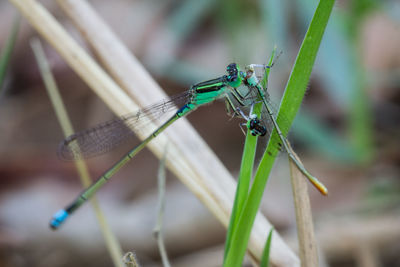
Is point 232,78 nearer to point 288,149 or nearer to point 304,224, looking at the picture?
point 288,149

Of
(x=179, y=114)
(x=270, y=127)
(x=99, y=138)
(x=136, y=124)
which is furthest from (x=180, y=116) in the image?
(x=99, y=138)

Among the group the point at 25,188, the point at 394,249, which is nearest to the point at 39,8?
the point at 25,188

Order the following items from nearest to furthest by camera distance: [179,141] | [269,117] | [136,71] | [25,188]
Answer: [269,117]
[179,141]
[136,71]
[25,188]

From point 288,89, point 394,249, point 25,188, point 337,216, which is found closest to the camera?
point 288,89

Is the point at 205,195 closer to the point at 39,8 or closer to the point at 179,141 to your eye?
the point at 179,141

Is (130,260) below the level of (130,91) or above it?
below

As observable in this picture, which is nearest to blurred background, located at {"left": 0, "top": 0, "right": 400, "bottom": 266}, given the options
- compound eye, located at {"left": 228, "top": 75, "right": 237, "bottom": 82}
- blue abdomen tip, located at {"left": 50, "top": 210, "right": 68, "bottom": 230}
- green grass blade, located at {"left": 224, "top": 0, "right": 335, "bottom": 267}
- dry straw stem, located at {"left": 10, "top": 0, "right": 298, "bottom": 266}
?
compound eye, located at {"left": 228, "top": 75, "right": 237, "bottom": 82}

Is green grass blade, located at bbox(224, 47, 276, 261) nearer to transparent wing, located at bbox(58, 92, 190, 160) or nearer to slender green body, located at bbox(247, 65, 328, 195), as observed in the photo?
slender green body, located at bbox(247, 65, 328, 195)
